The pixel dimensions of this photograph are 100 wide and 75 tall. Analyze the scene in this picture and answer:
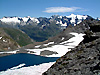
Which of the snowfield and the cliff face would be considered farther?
the snowfield

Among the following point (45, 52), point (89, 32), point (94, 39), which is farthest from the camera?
point (45, 52)

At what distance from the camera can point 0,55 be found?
106312mm

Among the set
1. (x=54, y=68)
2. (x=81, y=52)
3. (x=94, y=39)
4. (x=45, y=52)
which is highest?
(x=94, y=39)

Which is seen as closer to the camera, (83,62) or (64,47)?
(83,62)

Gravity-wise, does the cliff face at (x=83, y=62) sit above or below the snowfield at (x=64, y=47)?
above

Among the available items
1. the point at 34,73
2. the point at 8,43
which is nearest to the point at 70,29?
the point at 8,43

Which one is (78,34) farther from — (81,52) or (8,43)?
(81,52)

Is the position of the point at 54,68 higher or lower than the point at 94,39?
lower

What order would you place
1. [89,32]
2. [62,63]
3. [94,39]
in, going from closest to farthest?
1. [62,63]
2. [94,39]
3. [89,32]

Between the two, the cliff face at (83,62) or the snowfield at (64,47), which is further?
the snowfield at (64,47)

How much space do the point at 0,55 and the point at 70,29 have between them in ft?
253

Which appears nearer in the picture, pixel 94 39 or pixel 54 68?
pixel 54 68

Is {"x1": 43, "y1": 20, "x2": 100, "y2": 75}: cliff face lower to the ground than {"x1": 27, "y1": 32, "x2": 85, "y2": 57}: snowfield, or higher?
higher

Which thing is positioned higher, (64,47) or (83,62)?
(83,62)
